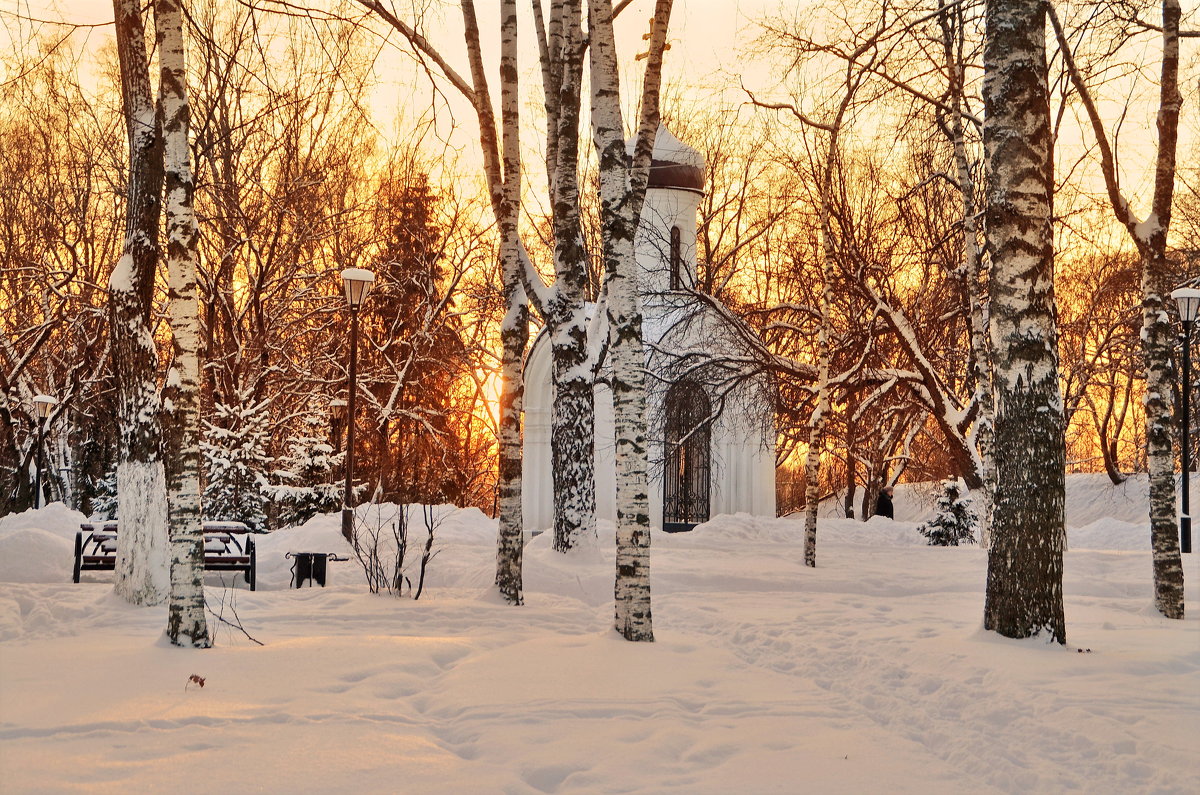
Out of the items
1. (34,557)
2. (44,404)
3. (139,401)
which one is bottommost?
(34,557)

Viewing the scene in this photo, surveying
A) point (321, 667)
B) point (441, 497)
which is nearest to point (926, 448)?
point (441, 497)

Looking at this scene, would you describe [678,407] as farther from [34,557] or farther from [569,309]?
[34,557]

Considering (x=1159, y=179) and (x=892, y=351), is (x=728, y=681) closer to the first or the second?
(x=1159, y=179)

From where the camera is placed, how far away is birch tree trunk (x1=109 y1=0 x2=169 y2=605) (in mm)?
10516

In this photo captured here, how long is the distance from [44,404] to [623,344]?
20530 mm

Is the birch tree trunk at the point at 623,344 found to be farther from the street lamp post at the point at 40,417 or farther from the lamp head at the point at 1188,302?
the street lamp post at the point at 40,417

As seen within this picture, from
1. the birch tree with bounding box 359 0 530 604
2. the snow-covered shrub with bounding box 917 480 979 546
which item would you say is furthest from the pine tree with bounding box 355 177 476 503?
the birch tree with bounding box 359 0 530 604

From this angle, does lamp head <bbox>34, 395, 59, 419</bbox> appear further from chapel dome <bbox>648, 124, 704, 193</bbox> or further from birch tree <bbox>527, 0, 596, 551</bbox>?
birch tree <bbox>527, 0, 596, 551</bbox>

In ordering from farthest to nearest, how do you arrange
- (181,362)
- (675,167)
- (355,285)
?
(675,167) → (355,285) → (181,362)

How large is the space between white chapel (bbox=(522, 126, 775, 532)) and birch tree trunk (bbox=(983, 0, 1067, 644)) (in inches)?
404

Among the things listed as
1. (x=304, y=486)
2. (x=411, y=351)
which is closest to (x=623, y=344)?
(x=304, y=486)

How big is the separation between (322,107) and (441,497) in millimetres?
11202

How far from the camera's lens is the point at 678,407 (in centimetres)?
2209

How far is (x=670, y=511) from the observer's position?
85.6 ft
